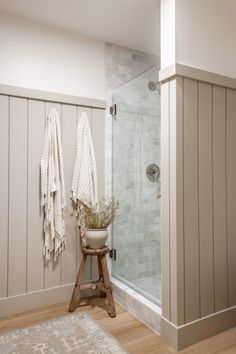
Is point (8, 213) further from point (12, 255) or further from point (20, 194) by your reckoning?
point (12, 255)

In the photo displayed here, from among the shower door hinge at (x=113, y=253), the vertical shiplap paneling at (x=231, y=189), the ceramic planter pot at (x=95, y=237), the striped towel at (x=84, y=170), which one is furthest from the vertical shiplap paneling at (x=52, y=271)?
the vertical shiplap paneling at (x=231, y=189)

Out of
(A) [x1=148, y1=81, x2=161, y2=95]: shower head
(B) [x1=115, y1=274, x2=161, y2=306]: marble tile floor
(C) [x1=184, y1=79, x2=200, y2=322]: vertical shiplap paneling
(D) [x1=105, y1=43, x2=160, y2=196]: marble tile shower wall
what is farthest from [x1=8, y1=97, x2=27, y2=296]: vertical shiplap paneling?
(C) [x1=184, y1=79, x2=200, y2=322]: vertical shiplap paneling

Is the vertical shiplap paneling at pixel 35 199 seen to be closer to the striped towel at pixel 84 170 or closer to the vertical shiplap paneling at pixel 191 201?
the striped towel at pixel 84 170

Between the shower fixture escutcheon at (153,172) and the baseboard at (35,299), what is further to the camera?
the shower fixture escutcheon at (153,172)

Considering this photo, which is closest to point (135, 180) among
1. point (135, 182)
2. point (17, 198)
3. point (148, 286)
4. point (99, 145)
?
point (135, 182)

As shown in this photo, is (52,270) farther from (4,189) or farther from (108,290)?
(4,189)

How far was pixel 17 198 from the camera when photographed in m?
2.29

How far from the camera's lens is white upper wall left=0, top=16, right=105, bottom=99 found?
2.27 metres

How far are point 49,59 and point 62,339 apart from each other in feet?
7.21

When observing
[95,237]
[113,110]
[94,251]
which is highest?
[113,110]

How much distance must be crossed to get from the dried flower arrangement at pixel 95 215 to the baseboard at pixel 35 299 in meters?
0.63

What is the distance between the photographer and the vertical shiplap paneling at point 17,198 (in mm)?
2268

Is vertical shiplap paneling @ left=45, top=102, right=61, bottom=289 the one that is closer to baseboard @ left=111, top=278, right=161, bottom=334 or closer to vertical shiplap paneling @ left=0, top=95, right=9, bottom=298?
vertical shiplap paneling @ left=0, top=95, right=9, bottom=298

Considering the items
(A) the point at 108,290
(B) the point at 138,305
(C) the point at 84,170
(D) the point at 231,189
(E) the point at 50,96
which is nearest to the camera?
(D) the point at 231,189
